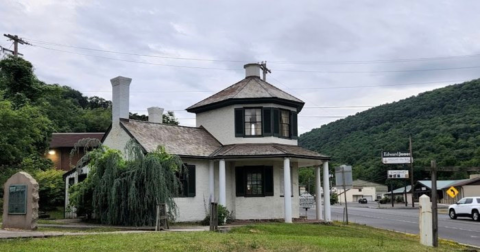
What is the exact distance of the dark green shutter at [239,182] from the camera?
82.3 ft

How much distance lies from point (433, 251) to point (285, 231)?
650 cm

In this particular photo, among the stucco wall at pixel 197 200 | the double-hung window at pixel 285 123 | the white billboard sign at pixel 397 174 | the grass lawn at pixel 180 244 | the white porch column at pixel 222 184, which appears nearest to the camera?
the grass lawn at pixel 180 244

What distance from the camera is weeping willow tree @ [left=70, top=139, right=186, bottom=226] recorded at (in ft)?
65.4

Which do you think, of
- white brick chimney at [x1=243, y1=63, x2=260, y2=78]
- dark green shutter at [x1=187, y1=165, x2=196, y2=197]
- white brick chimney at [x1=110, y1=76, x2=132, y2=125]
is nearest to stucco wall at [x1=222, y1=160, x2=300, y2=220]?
dark green shutter at [x1=187, y1=165, x2=196, y2=197]

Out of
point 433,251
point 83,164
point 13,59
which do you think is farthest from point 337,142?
point 433,251

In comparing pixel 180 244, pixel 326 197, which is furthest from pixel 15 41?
pixel 180 244

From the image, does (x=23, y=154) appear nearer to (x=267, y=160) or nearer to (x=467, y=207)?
→ (x=267, y=160)

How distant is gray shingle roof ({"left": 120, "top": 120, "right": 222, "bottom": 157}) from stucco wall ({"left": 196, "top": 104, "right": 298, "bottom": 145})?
0.42m

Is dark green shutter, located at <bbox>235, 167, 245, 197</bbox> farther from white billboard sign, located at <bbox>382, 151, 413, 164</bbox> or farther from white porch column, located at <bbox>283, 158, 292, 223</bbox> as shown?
white billboard sign, located at <bbox>382, 151, 413, 164</bbox>

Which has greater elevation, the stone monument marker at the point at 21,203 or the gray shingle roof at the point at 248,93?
the gray shingle roof at the point at 248,93

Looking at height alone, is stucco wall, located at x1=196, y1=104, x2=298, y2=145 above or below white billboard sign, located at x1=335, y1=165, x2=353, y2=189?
above

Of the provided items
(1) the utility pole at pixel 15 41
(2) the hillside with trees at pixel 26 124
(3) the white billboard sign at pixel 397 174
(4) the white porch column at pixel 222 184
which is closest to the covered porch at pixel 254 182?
(4) the white porch column at pixel 222 184

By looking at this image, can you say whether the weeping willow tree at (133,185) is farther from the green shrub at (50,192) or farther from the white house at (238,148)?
the green shrub at (50,192)

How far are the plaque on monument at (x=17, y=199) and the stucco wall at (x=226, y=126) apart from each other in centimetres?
1202
